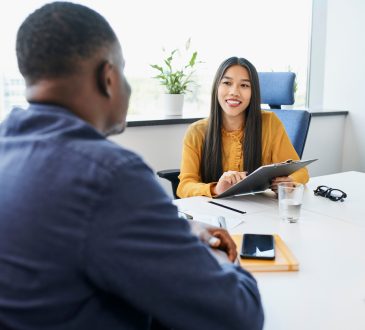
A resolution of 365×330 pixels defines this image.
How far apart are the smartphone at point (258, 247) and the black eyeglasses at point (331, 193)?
1.85 feet

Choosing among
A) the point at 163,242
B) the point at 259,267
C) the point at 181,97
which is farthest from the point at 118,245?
the point at 181,97

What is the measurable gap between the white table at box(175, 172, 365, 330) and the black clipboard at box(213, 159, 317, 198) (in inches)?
1.4

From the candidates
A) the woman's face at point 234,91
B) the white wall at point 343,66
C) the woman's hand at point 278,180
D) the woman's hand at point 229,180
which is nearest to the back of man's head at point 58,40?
the woman's hand at point 229,180

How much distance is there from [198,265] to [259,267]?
0.47 m

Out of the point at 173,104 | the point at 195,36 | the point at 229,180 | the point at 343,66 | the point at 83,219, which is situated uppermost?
the point at 195,36

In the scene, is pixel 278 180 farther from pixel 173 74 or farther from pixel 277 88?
pixel 173 74

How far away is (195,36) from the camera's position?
3023mm

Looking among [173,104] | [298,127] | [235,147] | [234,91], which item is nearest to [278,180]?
[235,147]

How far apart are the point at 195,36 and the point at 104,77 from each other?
2530mm

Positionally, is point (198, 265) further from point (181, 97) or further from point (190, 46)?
point (190, 46)

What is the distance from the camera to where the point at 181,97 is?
Result: 2.88 m

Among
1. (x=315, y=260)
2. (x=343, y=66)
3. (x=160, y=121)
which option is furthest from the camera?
(x=343, y=66)

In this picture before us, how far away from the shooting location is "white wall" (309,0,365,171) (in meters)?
3.40

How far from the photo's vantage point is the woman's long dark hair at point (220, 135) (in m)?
1.97
